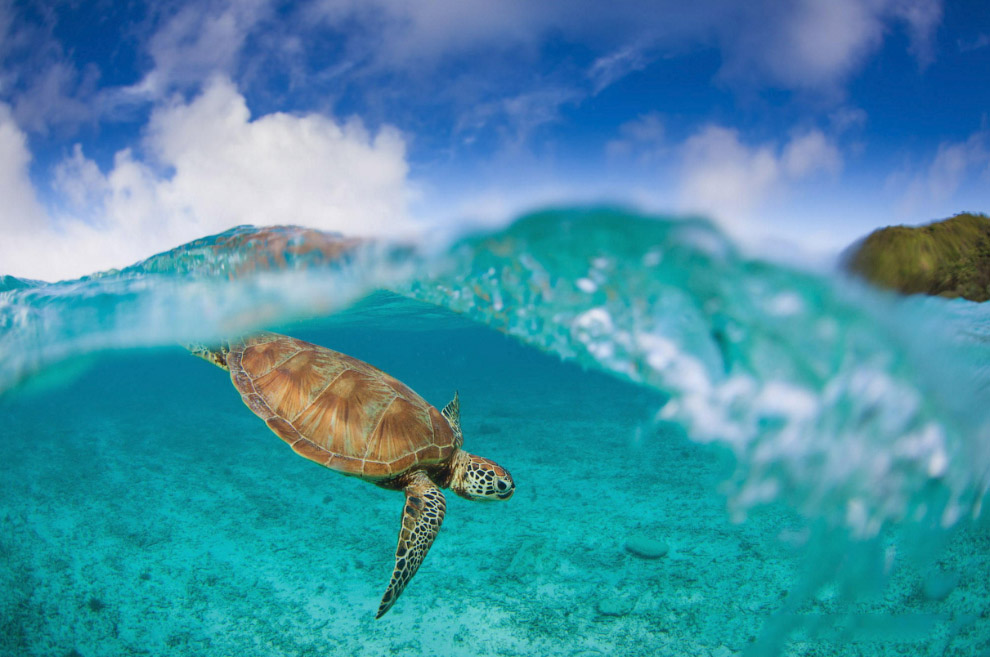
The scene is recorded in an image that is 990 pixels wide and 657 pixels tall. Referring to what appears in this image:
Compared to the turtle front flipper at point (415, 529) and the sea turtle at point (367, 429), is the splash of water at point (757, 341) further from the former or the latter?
the turtle front flipper at point (415, 529)

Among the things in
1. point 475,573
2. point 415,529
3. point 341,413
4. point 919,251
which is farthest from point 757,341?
point 341,413

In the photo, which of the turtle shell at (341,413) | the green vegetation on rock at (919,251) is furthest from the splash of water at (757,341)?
the turtle shell at (341,413)

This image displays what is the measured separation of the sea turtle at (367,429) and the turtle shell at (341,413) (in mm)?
11

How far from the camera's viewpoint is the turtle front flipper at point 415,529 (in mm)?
3922

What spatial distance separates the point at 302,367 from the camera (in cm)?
530

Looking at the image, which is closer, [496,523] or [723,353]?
[723,353]

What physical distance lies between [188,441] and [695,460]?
14031 mm

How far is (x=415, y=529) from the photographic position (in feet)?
14.3

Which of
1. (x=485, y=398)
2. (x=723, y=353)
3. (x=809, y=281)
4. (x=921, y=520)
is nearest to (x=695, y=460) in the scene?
(x=921, y=520)

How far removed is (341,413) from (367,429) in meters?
0.38

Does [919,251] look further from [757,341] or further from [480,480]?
[480,480]

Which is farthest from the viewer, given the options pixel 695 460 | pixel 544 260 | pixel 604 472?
pixel 695 460

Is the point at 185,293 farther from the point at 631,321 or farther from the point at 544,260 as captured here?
the point at 631,321

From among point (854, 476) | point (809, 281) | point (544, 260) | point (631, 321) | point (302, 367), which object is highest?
point (544, 260)
